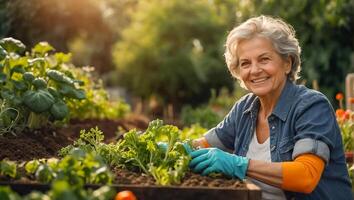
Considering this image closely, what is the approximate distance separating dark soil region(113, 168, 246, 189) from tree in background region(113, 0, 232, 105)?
36.1 ft

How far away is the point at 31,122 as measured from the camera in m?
4.00

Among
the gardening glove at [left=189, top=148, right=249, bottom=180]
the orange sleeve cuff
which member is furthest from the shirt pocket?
the gardening glove at [left=189, top=148, right=249, bottom=180]

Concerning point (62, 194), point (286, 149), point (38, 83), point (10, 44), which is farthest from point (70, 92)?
point (62, 194)

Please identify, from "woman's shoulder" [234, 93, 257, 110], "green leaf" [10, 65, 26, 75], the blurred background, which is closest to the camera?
"woman's shoulder" [234, 93, 257, 110]

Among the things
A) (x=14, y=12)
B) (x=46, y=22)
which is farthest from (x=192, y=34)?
(x=14, y=12)

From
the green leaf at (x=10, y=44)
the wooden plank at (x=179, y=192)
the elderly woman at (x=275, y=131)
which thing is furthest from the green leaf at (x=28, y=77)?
the wooden plank at (x=179, y=192)

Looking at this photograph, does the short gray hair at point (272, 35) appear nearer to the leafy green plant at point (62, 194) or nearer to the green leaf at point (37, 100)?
the green leaf at point (37, 100)

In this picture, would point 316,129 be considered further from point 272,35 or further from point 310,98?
point 272,35

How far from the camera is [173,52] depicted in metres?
14.0

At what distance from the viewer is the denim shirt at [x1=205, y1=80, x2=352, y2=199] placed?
2.82m

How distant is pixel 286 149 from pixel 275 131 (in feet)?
0.45

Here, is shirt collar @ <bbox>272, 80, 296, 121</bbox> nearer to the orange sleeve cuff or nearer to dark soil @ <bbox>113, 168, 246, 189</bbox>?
the orange sleeve cuff

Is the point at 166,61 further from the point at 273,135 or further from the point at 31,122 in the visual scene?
the point at 273,135

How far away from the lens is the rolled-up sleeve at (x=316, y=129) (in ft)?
9.11
